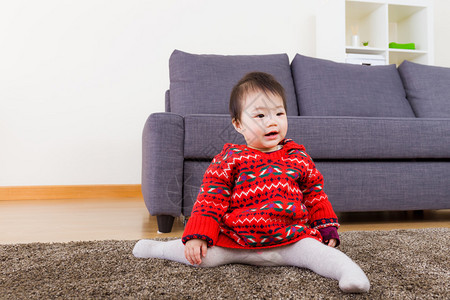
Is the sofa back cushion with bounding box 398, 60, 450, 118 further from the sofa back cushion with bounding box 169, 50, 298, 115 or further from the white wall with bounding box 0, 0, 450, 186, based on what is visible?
the white wall with bounding box 0, 0, 450, 186

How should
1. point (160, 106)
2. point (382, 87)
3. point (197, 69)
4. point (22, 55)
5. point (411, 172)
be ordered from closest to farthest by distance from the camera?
point (411, 172) → point (197, 69) → point (382, 87) → point (22, 55) → point (160, 106)

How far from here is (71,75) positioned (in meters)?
2.51

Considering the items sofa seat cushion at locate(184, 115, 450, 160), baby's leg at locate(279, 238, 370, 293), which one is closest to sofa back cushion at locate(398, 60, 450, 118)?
sofa seat cushion at locate(184, 115, 450, 160)

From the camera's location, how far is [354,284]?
559 mm

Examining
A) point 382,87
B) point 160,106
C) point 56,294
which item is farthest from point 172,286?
point 160,106

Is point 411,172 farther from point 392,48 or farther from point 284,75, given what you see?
point 392,48

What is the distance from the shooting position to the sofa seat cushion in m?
1.29

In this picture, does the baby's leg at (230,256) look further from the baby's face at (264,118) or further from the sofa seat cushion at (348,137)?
the sofa seat cushion at (348,137)

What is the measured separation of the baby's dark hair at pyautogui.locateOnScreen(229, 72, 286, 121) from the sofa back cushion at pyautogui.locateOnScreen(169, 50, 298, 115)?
3.11ft

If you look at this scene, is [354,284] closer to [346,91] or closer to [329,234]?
[329,234]

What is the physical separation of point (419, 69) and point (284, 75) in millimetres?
857

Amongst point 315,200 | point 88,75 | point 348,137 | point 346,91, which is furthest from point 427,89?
point 88,75

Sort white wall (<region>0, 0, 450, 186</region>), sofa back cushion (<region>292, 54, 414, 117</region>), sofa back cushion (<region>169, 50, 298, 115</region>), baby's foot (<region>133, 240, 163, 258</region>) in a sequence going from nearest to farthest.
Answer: baby's foot (<region>133, 240, 163, 258</region>), sofa back cushion (<region>169, 50, 298, 115</region>), sofa back cushion (<region>292, 54, 414, 117</region>), white wall (<region>0, 0, 450, 186</region>)

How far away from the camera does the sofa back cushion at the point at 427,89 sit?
2.02 metres
